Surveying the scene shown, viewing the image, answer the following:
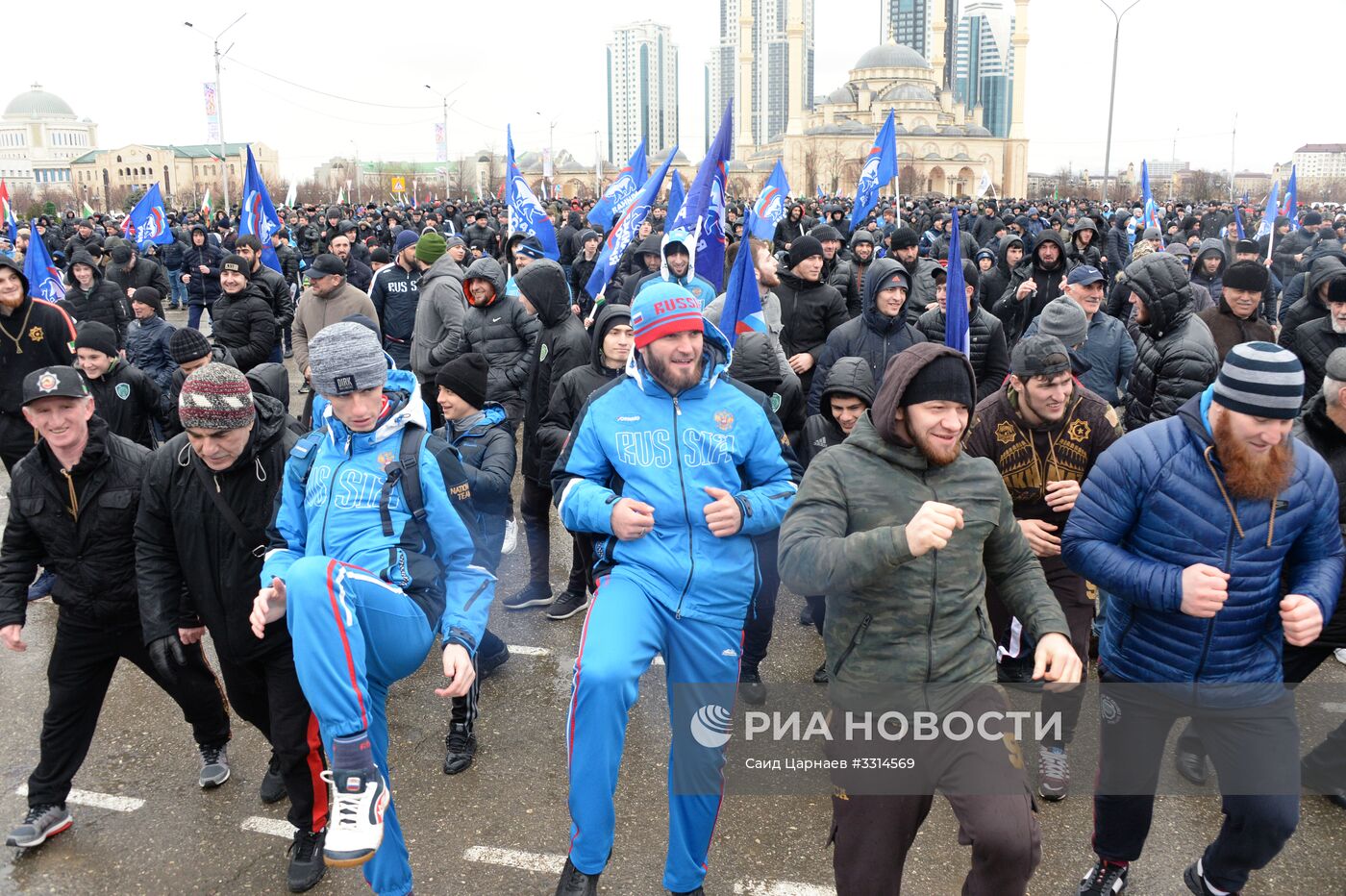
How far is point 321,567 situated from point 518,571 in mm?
4262

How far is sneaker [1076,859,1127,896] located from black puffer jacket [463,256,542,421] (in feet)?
14.9

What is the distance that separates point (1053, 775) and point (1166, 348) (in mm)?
2315

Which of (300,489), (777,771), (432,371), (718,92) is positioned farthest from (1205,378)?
(718,92)

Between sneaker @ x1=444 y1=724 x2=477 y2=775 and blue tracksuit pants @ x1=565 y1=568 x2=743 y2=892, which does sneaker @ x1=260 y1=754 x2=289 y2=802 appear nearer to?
sneaker @ x1=444 y1=724 x2=477 y2=775

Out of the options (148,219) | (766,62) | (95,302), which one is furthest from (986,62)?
(95,302)

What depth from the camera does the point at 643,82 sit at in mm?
178750

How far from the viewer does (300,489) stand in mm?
3352

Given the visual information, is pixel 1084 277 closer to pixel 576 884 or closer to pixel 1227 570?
pixel 1227 570

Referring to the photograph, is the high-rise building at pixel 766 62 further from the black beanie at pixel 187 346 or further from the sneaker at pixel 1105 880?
the sneaker at pixel 1105 880

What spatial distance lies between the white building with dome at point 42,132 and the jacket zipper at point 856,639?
167 m

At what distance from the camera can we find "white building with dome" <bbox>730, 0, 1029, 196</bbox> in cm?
10231

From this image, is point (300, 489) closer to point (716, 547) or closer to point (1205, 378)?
point (716, 547)

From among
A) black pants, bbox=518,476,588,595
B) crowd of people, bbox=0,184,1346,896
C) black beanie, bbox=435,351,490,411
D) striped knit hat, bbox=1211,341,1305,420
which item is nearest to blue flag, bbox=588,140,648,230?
black pants, bbox=518,476,588,595

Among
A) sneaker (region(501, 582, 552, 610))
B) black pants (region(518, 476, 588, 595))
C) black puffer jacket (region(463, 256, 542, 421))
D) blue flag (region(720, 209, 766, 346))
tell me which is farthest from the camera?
black puffer jacket (region(463, 256, 542, 421))
